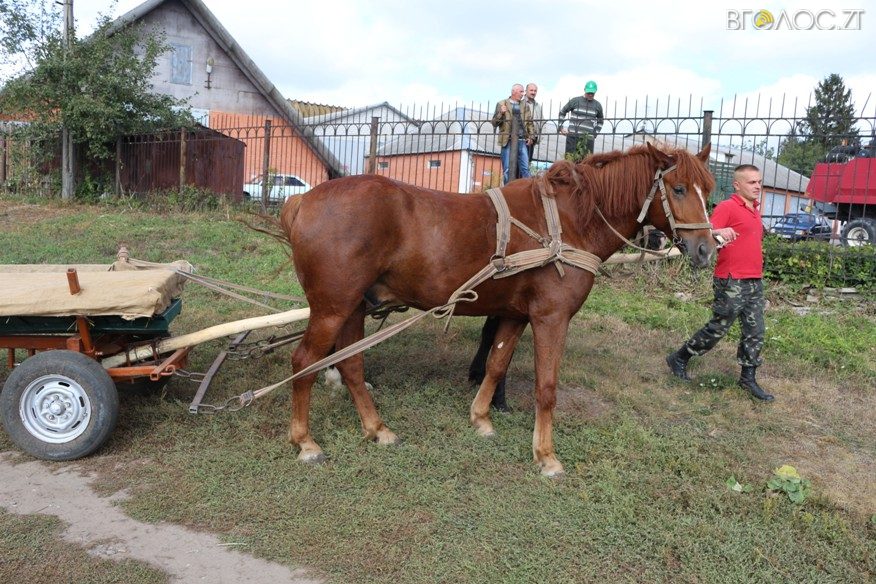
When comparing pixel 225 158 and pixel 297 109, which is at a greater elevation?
pixel 297 109

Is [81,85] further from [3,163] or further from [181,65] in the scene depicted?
[181,65]

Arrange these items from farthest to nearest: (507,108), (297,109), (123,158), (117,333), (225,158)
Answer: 1. (297,109)
2. (123,158)
3. (225,158)
4. (507,108)
5. (117,333)

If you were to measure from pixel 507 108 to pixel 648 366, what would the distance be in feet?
16.7

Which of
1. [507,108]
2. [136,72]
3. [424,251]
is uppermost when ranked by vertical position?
[136,72]

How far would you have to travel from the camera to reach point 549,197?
4.12 meters

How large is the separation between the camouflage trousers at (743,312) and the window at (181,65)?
1977 centimetres

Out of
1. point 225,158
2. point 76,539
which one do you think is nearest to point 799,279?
point 76,539

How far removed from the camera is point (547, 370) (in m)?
4.00

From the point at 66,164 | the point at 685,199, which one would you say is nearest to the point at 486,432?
the point at 685,199

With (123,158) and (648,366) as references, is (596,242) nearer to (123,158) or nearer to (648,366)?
(648,366)

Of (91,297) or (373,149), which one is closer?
(91,297)

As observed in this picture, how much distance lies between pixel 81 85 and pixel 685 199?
44.4 ft

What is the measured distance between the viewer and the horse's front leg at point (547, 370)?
4.00 metres

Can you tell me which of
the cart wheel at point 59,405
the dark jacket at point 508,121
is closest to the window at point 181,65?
the dark jacket at point 508,121
